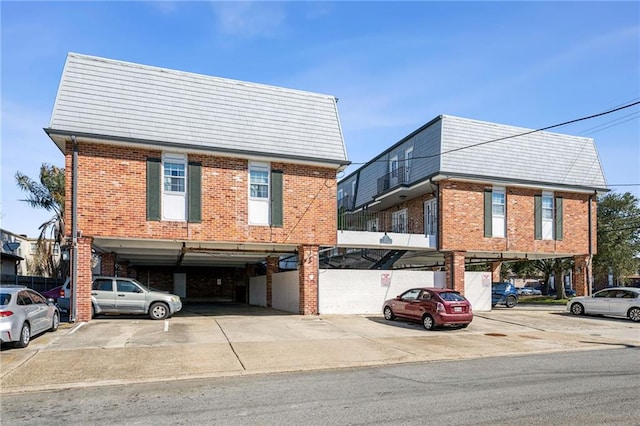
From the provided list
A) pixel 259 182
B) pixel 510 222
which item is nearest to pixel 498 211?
pixel 510 222

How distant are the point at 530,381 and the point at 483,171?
16263 mm

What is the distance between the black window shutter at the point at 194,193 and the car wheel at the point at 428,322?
28.2 ft

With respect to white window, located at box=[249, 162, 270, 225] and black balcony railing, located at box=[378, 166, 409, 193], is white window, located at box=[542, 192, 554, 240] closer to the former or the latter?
black balcony railing, located at box=[378, 166, 409, 193]

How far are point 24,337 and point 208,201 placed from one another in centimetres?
790

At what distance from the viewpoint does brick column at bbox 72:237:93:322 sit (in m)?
17.3

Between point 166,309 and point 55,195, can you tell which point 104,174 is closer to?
point 166,309

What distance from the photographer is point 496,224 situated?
24547 millimetres

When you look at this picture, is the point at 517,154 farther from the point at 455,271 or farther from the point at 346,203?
the point at 346,203

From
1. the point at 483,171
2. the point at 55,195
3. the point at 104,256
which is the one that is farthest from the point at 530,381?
the point at 55,195

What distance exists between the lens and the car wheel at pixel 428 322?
17.2 meters

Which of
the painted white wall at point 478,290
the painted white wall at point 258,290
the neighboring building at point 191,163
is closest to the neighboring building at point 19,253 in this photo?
the neighboring building at point 191,163

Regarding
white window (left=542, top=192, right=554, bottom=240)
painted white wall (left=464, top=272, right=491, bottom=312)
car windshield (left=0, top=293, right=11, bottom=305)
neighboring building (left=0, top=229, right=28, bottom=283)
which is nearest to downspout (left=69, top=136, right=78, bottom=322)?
car windshield (left=0, top=293, right=11, bottom=305)

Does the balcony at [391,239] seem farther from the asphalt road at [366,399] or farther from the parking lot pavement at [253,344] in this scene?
the asphalt road at [366,399]

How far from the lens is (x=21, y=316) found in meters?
12.4
